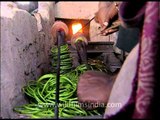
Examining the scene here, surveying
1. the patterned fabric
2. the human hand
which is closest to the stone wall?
the human hand

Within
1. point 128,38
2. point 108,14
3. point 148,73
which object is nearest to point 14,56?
point 108,14

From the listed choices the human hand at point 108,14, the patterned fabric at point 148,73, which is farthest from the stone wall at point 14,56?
the patterned fabric at point 148,73

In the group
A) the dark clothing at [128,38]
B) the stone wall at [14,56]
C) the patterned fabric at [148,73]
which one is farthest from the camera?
the stone wall at [14,56]

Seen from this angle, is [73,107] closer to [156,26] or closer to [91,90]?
[91,90]

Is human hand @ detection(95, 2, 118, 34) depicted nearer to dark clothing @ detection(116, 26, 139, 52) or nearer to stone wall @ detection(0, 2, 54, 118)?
dark clothing @ detection(116, 26, 139, 52)

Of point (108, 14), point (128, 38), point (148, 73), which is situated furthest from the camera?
point (108, 14)

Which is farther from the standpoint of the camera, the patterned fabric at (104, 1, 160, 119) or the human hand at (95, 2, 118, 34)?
the human hand at (95, 2, 118, 34)

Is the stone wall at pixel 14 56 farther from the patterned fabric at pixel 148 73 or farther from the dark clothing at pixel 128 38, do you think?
the patterned fabric at pixel 148 73

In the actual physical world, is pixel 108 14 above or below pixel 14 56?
above

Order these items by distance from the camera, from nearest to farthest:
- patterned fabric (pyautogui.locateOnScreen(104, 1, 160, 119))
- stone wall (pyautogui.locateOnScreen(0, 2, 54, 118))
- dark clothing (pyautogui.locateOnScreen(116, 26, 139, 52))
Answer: patterned fabric (pyautogui.locateOnScreen(104, 1, 160, 119)), dark clothing (pyautogui.locateOnScreen(116, 26, 139, 52)), stone wall (pyautogui.locateOnScreen(0, 2, 54, 118))

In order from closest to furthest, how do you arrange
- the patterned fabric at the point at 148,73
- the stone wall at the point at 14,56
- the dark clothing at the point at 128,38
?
1. the patterned fabric at the point at 148,73
2. the dark clothing at the point at 128,38
3. the stone wall at the point at 14,56

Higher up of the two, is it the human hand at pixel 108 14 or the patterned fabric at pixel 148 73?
the human hand at pixel 108 14

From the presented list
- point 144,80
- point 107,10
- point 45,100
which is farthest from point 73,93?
point 144,80

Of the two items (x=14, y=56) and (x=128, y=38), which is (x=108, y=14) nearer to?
(x=128, y=38)
